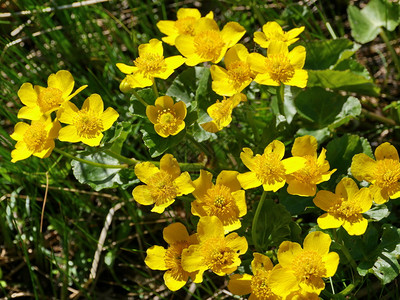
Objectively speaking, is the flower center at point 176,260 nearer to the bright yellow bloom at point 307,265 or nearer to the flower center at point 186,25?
the bright yellow bloom at point 307,265

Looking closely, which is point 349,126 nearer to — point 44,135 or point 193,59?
point 193,59

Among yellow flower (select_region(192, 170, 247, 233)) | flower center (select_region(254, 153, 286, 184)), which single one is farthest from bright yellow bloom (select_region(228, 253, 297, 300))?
flower center (select_region(254, 153, 286, 184))

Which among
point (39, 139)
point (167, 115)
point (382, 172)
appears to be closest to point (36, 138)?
point (39, 139)

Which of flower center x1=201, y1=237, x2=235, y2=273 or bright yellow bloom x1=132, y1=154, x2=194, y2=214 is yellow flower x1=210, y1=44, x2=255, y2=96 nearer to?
bright yellow bloom x1=132, y1=154, x2=194, y2=214

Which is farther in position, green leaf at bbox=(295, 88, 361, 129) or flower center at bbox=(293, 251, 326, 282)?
green leaf at bbox=(295, 88, 361, 129)

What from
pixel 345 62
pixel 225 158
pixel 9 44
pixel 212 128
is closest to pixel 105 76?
pixel 9 44

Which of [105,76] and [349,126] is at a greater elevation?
[105,76]

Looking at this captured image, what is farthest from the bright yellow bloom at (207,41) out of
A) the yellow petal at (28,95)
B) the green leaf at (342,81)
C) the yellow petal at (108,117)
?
the yellow petal at (28,95)
